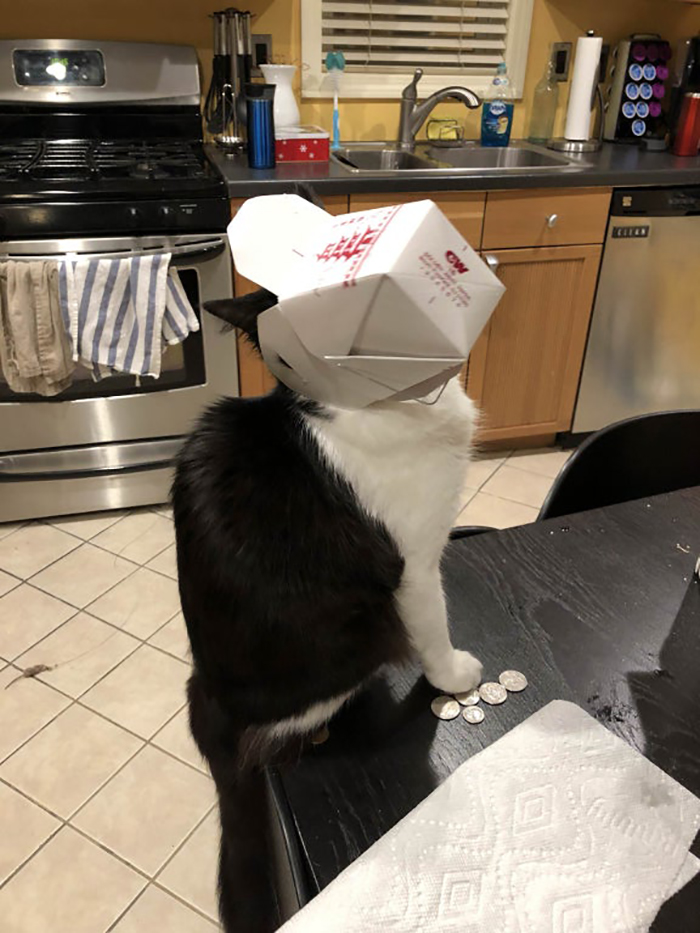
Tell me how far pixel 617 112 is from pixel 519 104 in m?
0.37

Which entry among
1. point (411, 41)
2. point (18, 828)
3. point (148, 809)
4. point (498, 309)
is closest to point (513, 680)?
point (148, 809)

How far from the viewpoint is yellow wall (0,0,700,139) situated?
2.33 meters

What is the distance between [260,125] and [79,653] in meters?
1.58

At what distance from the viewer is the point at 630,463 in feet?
4.31

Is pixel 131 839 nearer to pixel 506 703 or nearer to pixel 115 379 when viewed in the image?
pixel 506 703

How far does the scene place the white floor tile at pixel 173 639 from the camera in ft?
5.97

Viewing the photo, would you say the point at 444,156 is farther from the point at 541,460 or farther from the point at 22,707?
the point at 22,707

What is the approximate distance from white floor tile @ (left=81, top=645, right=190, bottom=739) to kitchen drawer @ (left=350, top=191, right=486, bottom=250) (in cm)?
139

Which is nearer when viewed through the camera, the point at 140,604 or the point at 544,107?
the point at 140,604

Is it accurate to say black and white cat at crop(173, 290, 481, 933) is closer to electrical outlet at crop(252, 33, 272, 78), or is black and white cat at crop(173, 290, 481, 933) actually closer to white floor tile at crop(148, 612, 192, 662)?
white floor tile at crop(148, 612, 192, 662)

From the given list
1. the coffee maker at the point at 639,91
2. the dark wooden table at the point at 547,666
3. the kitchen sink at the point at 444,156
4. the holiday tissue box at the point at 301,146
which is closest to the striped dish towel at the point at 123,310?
the holiday tissue box at the point at 301,146

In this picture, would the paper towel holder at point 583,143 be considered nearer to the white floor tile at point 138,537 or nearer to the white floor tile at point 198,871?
the white floor tile at point 138,537

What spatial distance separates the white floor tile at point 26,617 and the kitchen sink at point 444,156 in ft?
5.61

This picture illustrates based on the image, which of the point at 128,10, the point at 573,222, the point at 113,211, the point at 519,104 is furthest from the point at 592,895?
the point at 519,104
